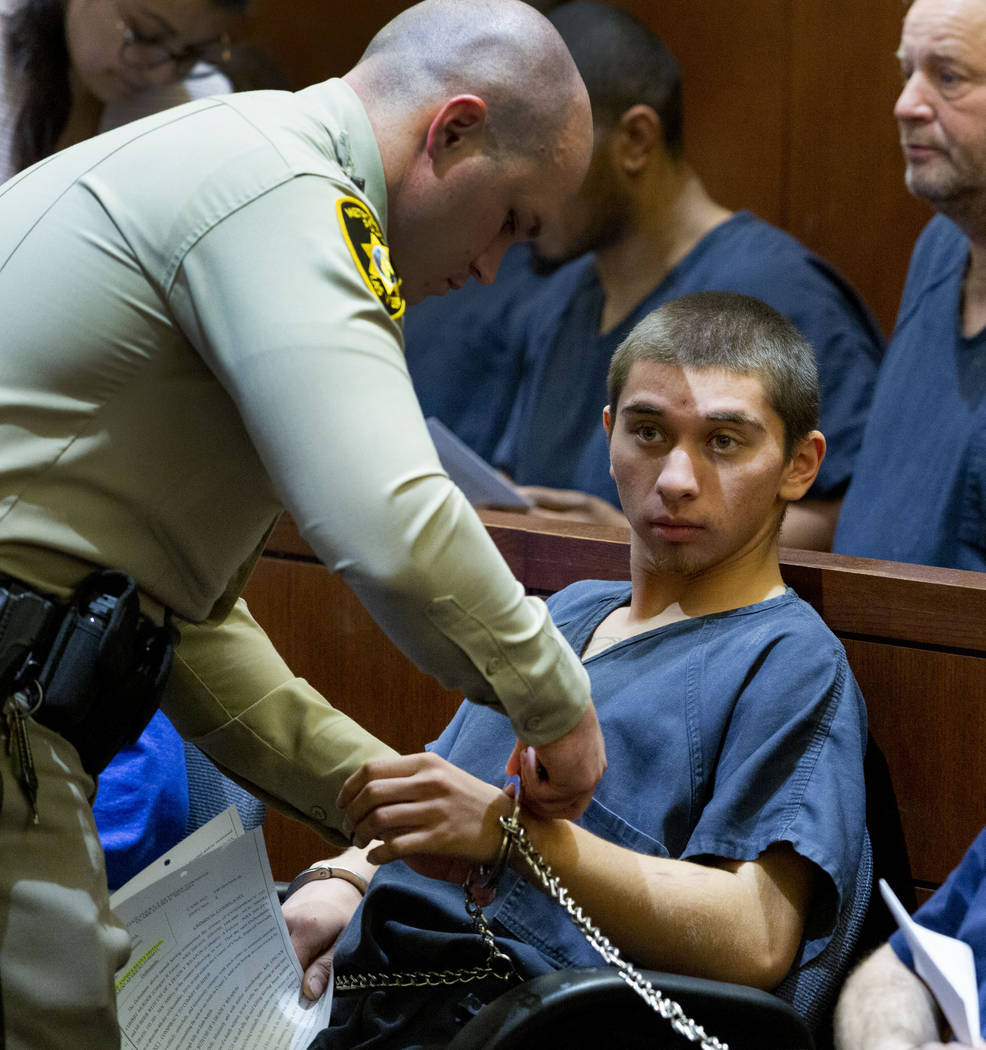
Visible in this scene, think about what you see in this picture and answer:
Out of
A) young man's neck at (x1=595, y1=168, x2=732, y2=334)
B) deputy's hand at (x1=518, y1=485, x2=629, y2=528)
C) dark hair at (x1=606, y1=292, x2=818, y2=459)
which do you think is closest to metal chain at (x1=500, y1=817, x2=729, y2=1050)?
dark hair at (x1=606, y1=292, x2=818, y2=459)

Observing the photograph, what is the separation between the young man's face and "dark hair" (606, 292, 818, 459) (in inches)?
0.6

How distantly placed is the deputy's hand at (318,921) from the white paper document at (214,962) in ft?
0.13

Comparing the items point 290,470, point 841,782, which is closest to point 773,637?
point 841,782

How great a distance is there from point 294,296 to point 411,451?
0.48ft

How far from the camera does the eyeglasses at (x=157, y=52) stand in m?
2.71

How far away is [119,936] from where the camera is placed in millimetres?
1143

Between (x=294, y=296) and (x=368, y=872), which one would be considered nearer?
(x=294, y=296)

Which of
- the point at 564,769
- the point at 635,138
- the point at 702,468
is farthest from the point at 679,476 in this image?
the point at 635,138

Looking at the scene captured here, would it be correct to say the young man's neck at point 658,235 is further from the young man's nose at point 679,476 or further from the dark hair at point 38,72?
the young man's nose at point 679,476

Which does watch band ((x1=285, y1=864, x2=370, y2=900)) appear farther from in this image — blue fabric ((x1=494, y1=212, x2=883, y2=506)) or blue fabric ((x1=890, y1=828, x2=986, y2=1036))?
blue fabric ((x1=494, y1=212, x2=883, y2=506))

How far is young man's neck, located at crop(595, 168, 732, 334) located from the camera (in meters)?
3.03

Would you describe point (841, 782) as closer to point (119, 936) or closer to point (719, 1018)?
point (719, 1018)

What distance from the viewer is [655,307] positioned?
3016 mm

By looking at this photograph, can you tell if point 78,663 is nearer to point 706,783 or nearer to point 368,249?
point 368,249
